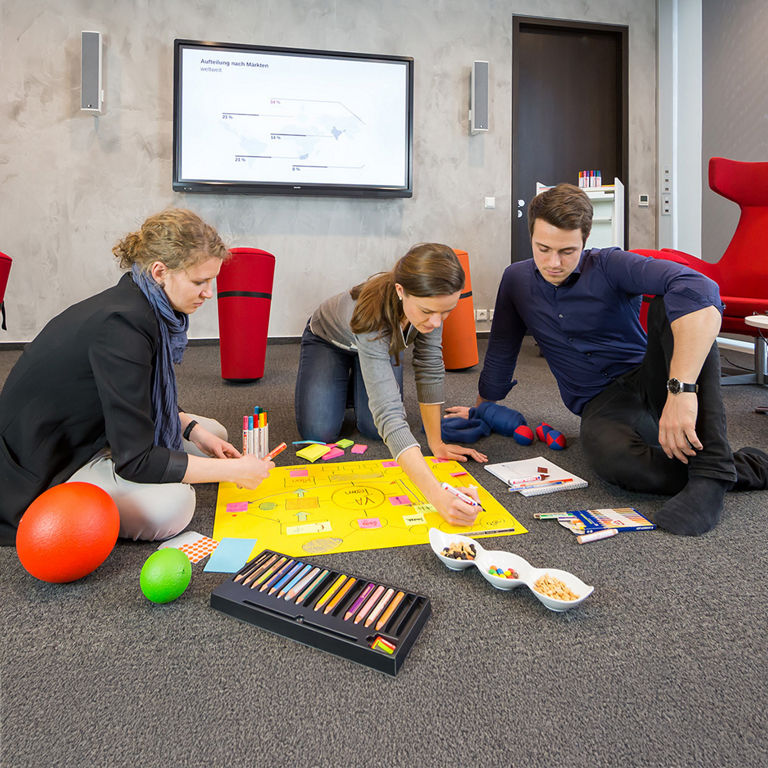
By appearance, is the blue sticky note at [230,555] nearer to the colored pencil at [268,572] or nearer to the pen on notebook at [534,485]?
the colored pencil at [268,572]

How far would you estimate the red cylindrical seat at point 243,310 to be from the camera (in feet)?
9.00

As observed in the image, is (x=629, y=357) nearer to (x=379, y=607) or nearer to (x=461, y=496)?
(x=461, y=496)

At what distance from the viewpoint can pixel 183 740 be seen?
696 mm

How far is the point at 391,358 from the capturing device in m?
1.48

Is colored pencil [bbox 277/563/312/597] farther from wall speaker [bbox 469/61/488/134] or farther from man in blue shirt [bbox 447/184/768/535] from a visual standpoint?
wall speaker [bbox 469/61/488/134]

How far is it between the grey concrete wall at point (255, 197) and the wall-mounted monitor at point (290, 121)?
170mm

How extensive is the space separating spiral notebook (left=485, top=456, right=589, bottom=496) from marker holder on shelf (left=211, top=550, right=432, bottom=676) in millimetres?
605

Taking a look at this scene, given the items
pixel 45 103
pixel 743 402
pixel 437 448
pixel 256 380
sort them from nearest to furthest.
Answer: pixel 437 448
pixel 743 402
pixel 256 380
pixel 45 103

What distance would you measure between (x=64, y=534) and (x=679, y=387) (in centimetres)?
125

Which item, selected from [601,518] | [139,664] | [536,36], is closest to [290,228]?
[536,36]

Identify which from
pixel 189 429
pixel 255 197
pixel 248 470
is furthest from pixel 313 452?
pixel 255 197

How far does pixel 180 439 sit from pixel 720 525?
4.05 feet

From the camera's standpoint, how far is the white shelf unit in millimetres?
3673

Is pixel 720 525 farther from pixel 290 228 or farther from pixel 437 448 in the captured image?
pixel 290 228
